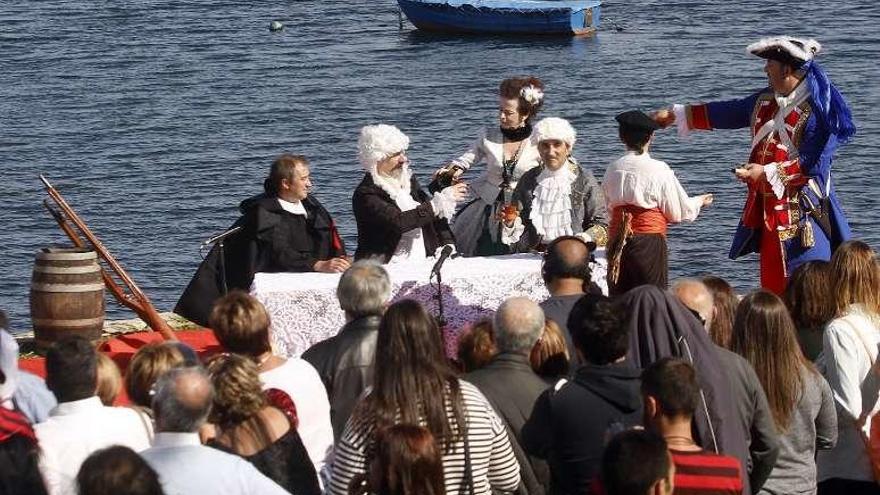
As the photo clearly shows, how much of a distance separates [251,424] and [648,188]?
3630 millimetres

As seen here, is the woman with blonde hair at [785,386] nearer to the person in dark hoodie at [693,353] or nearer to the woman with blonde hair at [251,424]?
the person in dark hoodie at [693,353]

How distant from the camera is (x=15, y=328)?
2331 centimetres

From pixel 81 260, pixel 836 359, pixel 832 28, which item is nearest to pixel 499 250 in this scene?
pixel 81 260

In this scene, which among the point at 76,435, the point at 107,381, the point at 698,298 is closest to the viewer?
the point at 76,435

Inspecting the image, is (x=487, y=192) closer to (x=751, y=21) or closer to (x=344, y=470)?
(x=344, y=470)

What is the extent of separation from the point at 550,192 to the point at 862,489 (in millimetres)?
2804

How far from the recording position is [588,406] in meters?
6.24

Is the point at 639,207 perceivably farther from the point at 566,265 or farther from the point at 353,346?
the point at 353,346

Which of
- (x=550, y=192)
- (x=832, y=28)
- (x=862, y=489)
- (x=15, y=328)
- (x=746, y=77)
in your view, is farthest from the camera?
Result: (x=832, y=28)

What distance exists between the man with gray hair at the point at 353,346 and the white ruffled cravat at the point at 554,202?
2.62 meters

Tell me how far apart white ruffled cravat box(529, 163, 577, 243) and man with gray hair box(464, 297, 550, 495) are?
2904mm

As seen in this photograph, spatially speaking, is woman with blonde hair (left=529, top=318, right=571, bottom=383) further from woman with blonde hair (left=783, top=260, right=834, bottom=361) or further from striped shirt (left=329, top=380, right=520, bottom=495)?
woman with blonde hair (left=783, top=260, right=834, bottom=361)

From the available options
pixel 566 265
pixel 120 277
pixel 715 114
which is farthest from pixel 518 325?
pixel 120 277

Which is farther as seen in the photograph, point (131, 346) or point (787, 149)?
point (131, 346)
